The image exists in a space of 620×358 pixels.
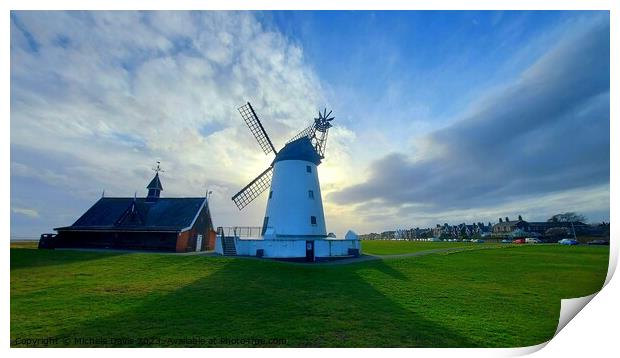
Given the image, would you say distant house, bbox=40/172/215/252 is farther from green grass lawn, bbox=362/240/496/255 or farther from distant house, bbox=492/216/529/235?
distant house, bbox=492/216/529/235

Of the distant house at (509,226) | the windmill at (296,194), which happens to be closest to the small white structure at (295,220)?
the windmill at (296,194)

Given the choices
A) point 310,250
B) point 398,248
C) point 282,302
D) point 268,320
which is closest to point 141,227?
point 310,250

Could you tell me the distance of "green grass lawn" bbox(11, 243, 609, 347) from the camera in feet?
26.7

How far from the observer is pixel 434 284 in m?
14.8

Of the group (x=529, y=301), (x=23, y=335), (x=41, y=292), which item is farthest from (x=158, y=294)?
(x=529, y=301)

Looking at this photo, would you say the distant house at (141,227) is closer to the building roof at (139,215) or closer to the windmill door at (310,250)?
the building roof at (139,215)

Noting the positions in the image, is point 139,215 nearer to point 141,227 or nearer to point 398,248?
point 141,227

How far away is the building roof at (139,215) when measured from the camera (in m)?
26.3

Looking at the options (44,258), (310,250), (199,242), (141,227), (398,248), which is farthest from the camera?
(398,248)

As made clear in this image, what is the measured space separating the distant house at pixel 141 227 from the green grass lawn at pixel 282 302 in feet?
22.4

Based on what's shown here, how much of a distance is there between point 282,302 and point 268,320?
1.95 m

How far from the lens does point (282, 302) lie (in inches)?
431

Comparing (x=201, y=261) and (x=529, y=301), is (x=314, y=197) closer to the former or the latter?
(x=201, y=261)

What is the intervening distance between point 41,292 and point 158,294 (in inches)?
181
